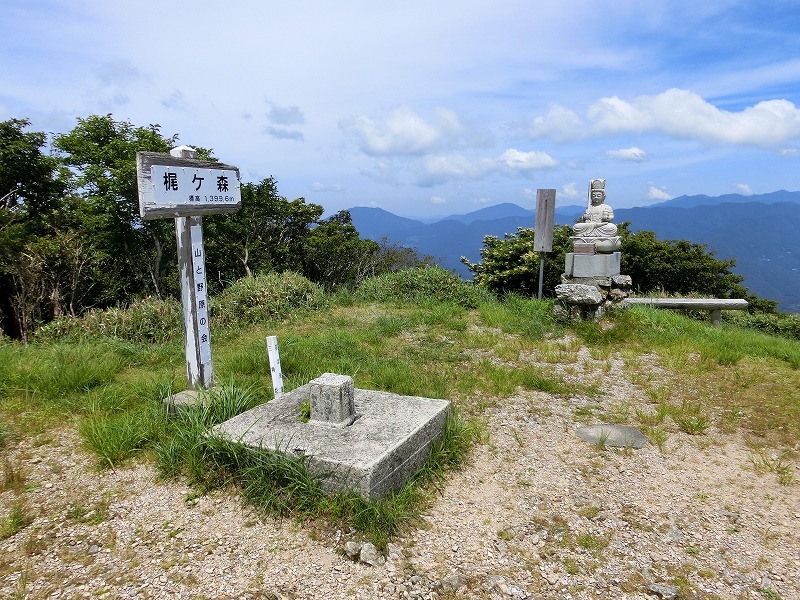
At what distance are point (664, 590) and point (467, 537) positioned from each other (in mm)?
1051

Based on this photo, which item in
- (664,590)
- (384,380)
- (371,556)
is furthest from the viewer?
(384,380)

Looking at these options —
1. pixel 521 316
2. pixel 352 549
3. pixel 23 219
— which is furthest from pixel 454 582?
pixel 23 219

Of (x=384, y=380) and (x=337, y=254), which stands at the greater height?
(x=337, y=254)

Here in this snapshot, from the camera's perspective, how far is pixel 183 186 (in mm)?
3719

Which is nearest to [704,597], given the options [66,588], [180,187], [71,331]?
[66,588]

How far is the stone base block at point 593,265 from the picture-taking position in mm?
7863

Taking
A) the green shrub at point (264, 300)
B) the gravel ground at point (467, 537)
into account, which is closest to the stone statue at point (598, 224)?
the gravel ground at point (467, 537)

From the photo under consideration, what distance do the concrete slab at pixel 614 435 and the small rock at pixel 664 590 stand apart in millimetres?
1573

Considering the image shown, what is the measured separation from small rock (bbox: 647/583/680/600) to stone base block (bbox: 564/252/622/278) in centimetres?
605

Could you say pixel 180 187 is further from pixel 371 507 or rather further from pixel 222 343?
pixel 222 343

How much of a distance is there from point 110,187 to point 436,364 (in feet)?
26.5

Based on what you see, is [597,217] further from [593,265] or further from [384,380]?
[384,380]

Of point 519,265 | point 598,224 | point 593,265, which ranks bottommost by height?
point 519,265

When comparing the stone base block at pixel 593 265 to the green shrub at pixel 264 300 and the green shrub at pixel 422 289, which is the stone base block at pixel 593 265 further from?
the green shrub at pixel 264 300
